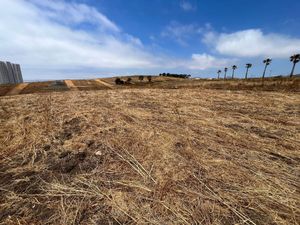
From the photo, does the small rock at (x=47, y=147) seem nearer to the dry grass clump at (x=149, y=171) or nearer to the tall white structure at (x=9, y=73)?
the dry grass clump at (x=149, y=171)

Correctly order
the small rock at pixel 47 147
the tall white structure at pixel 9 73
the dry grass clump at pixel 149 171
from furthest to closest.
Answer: the tall white structure at pixel 9 73, the small rock at pixel 47 147, the dry grass clump at pixel 149 171

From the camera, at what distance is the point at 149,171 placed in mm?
2545

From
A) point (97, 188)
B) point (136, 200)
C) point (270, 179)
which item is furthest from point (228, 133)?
point (97, 188)

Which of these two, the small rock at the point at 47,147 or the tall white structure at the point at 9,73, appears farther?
the tall white structure at the point at 9,73

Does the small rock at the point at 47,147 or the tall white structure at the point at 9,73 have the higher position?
the small rock at the point at 47,147

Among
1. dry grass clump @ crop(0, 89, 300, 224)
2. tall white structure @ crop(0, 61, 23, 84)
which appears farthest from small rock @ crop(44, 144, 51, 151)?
tall white structure @ crop(0, 61, 23, 84)

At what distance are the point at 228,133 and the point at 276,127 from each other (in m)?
1.33

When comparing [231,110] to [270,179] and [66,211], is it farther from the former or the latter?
[66,211]

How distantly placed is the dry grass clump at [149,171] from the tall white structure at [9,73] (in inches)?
1962

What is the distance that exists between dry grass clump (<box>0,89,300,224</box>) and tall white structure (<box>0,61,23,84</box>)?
49830 millimetres

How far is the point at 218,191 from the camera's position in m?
2.14

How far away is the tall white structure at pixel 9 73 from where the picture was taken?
141 ft

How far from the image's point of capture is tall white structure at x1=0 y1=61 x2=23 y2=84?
1688 inches

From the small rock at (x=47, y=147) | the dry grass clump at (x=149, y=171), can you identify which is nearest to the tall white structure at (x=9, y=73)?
the dry grass clump at (x=149, y=171)
